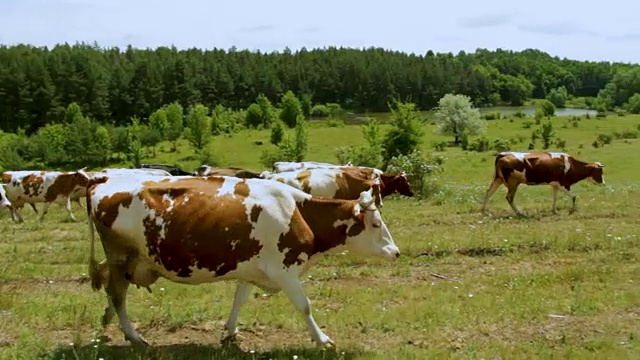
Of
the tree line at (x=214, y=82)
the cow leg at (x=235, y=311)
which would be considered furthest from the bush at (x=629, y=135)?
the tree line at (x=214, y=82)

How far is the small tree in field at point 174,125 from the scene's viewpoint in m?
106

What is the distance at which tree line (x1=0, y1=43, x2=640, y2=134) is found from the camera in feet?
396

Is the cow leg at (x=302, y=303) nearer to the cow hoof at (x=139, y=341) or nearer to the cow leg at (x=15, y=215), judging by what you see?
the cow hoof at (x=139, y=341)

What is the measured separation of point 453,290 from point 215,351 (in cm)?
525

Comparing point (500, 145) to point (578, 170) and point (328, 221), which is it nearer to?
point (578, 170)

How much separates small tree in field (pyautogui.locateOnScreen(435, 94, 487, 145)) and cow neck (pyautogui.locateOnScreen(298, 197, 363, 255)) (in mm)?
81527

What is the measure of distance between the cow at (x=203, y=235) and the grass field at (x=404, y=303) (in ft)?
2.44

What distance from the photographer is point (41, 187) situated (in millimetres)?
28016

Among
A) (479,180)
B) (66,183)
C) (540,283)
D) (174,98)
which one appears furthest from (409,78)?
(540,283)

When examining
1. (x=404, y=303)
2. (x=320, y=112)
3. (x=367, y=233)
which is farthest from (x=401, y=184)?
(x=320, y=112)

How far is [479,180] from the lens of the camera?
5031 cm

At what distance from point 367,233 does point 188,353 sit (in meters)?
2.90

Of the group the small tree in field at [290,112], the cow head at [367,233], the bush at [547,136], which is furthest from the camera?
the small tree in field at [290,112]

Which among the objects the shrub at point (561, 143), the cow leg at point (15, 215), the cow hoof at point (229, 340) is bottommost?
the shrub at point (561, 143)
